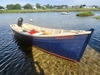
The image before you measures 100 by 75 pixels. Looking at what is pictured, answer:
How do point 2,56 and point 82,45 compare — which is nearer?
point 82,45

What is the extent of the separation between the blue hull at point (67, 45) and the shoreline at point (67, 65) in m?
0.61

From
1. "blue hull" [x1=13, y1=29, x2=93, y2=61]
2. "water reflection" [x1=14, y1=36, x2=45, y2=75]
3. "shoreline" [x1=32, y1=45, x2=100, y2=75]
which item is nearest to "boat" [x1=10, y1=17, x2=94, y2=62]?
"blue hull" [x1=13, y1=29, x2=93, y2=61]

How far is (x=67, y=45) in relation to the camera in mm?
11492

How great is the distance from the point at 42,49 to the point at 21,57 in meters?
2.41

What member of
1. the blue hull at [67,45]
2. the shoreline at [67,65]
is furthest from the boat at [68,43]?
the shoreline at [67,65]

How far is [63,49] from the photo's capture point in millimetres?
11922

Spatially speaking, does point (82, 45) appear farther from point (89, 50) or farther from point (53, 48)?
point (89, 50)

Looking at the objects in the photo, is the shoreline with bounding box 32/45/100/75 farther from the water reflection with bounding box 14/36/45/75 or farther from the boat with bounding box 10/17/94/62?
the boat with bounding box 10/17/94/62

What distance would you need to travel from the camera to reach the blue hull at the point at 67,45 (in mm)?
10812

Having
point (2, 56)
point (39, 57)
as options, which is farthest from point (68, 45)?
point (2, 56)

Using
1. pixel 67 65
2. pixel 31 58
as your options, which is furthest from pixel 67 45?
pixel 31 58

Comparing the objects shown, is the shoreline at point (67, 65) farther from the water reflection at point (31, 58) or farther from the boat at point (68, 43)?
the boat at point (68, 43)

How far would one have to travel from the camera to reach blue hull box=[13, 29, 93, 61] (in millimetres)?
10812

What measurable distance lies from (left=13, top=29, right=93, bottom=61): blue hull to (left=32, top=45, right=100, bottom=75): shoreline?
24.0 inches
